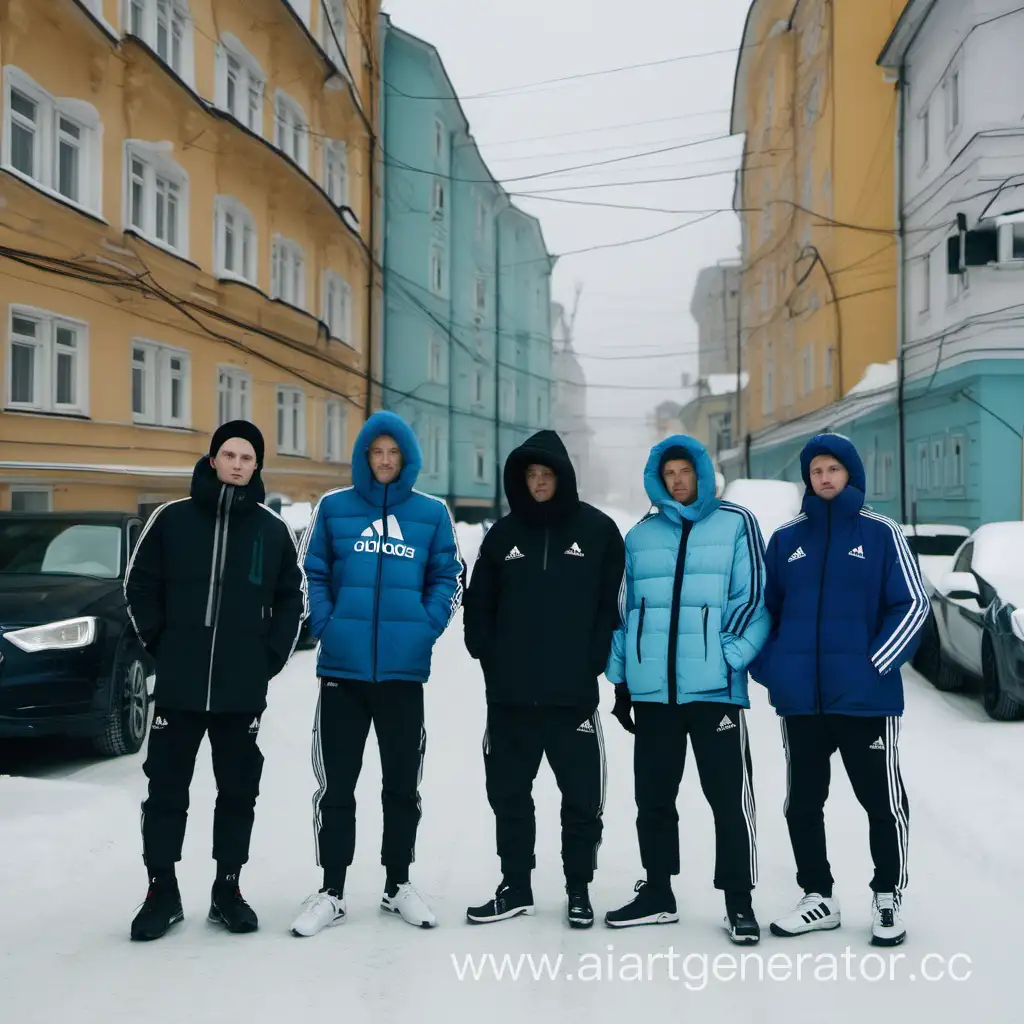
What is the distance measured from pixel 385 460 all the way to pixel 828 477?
1681mm

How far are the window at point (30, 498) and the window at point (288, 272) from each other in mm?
8650

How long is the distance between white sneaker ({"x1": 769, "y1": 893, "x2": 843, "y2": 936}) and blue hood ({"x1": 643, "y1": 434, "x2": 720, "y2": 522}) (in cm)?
146

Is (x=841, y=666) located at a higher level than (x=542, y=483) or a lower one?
lower

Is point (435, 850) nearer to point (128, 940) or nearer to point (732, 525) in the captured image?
point (128, 940)

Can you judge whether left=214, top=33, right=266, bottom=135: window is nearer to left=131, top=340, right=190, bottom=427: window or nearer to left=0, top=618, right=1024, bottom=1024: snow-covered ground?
left=131, top=340, right=190, bottom=427: window

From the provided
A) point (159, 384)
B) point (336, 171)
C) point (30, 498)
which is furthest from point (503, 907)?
point (336, 171)

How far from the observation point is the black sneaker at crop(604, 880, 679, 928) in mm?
4145

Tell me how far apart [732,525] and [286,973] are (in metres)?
2.20

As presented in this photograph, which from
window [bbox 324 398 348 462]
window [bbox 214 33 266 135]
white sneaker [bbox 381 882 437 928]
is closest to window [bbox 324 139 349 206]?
window [bbox 214 33 266 135]

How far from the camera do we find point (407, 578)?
170 inches

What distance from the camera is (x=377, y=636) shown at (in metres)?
4.23

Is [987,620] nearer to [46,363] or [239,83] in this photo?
[46,363]

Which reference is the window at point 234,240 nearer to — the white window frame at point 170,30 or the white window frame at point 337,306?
the white window frame at point 170,30

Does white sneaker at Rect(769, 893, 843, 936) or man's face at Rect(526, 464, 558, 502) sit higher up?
man's face at Rect(526, 464, 558, 502)
